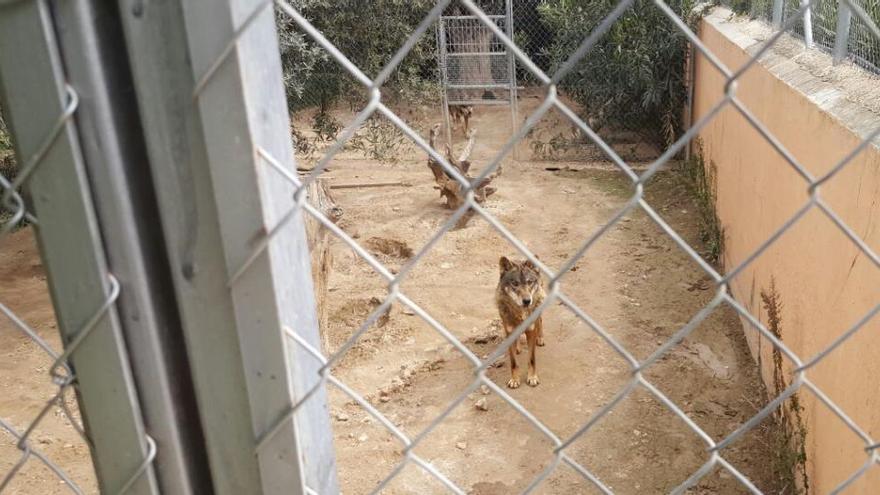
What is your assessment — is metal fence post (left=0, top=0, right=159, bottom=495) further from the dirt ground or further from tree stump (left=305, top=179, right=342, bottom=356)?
tree stump (left=305, top=179, right=342, bottom=356)

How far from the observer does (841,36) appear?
4.08 m

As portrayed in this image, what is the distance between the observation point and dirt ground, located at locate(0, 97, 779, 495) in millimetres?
4258

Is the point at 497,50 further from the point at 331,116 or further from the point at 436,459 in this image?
the point at 436,459

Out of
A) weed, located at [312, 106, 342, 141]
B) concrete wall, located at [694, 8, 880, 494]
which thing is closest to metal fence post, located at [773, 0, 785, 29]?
concrete wall, located at [694, 8, 880, 494]

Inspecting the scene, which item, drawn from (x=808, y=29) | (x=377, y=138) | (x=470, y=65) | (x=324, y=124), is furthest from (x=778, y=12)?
(x=470, y=65)

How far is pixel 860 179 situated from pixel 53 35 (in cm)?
299

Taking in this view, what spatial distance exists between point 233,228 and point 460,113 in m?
10.8

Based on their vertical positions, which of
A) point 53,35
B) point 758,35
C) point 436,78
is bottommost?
point 436,78

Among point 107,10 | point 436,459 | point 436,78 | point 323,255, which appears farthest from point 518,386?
point 436,78

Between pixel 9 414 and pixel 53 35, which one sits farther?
pixel 9 414

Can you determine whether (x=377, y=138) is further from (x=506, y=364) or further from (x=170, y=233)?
(x=170, y=233)

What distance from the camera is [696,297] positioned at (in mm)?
6043

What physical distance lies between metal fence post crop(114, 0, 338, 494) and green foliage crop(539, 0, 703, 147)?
863 cm

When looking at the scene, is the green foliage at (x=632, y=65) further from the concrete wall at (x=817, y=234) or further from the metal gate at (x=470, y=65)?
the concrete wall at (x=817, y=234)
